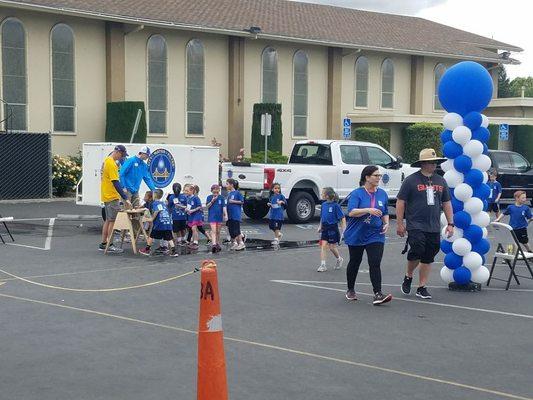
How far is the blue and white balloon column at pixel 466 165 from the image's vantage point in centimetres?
1167

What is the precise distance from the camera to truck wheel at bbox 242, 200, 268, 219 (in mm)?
21766

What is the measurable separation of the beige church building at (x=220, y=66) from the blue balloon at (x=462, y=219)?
850 inches

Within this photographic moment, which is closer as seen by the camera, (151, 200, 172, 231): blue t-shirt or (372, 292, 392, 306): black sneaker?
(372, 292, 392, 306): black sneaker

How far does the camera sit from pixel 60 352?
7746 millimetres

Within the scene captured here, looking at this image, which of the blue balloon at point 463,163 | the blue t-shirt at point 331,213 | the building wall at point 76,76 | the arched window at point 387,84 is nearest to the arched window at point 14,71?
the building wall at point 76,76

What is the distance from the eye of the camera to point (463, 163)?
11789 millimetres

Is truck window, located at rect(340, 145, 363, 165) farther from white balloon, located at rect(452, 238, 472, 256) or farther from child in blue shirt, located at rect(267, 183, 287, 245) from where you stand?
white balloon, located at rect(452, 238, 472, 256)

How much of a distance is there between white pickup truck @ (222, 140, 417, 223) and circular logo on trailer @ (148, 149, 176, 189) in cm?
142

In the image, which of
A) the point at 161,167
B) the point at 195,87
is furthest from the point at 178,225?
the point at 195,87

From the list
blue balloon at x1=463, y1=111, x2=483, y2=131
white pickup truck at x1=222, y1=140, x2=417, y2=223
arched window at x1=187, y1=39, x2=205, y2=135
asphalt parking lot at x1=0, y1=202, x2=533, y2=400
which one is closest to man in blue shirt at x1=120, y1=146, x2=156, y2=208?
asphalt parking lot at x1=0, y1=202, x2=533, y2=400

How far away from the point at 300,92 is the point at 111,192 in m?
25.1

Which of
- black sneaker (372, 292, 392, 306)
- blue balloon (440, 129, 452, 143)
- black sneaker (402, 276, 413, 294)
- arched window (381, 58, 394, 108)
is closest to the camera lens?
black sneaker (372, 292, 392, 306)

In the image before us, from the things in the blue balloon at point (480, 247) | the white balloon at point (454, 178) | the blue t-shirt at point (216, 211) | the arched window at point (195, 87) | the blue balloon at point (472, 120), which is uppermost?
the arched window at point (195, 87)

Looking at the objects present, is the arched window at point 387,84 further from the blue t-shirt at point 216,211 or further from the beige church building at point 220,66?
the blue t-shirt at point 216,211
